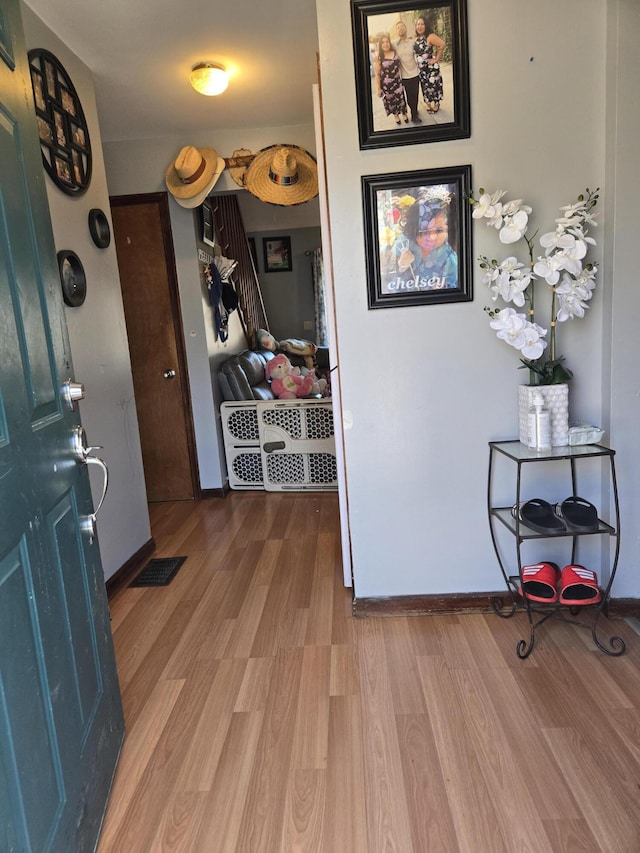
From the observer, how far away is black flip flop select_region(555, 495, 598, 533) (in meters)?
1.78

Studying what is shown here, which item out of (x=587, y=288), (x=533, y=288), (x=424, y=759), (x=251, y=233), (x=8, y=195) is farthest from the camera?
(x=251, y=233)

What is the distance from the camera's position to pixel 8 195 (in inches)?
39.9

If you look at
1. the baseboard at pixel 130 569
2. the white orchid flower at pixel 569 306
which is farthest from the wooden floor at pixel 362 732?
the white orchid flower at pixel 569 306

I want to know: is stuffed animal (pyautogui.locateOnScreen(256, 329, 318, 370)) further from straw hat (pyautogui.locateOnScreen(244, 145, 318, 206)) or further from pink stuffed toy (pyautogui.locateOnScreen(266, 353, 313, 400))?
straw hat (pyautogui.locateOnScreen(244, 145, 318, 206))

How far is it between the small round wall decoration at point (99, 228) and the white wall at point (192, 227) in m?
1.01

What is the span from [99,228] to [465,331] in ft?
5.91

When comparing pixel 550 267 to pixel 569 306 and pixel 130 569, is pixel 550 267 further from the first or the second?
pixel 130 569

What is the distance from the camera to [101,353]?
8.27 feet

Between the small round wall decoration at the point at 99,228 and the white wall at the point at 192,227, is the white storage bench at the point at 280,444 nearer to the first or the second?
the white wall at the point at 192,227

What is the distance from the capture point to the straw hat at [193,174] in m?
3.16

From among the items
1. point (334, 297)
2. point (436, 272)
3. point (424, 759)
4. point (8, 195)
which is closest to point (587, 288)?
point (436, 272)

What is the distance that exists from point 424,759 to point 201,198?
3.21m

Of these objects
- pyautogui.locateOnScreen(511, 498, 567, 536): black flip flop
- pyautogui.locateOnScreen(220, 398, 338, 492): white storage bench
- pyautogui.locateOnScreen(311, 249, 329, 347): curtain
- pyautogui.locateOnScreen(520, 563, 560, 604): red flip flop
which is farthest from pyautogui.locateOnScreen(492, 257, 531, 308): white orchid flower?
pyautogui.locateOnScreen(311, 249, 329, 347): curtain

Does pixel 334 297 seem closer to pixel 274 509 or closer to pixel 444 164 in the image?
pixel 444 164
